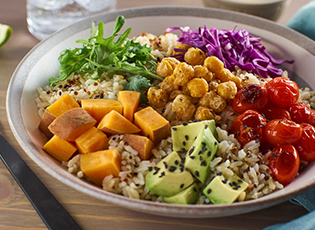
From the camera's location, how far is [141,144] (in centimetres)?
185

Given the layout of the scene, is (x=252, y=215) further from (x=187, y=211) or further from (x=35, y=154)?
(x=35, y=154)

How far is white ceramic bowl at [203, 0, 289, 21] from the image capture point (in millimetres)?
3234

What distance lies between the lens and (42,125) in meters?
2.03

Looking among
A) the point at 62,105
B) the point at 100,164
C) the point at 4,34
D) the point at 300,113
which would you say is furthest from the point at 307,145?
the point at 4,34

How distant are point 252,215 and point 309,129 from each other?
64 centimetres

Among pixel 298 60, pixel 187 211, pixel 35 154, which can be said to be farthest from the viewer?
pixel 298 60

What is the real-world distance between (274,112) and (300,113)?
0.17 meters

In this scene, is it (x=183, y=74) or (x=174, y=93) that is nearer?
(x=183, y=74)

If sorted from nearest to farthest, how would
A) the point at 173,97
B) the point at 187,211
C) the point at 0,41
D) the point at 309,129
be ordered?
1. the point at 187,211
2. the point at 309,129
3. the point at 173,97
4. the point at 0,41

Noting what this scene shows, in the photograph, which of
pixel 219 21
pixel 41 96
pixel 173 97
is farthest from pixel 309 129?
pixel 41 96

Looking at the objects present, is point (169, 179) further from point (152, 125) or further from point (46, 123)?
point (46, 123)

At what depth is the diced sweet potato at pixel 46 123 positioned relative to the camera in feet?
6.54

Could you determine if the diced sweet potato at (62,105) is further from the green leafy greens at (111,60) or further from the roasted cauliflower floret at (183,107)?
the roasted cauliflower floret at (183,107)

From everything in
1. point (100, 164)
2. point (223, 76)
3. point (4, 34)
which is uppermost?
point (223, 76)
